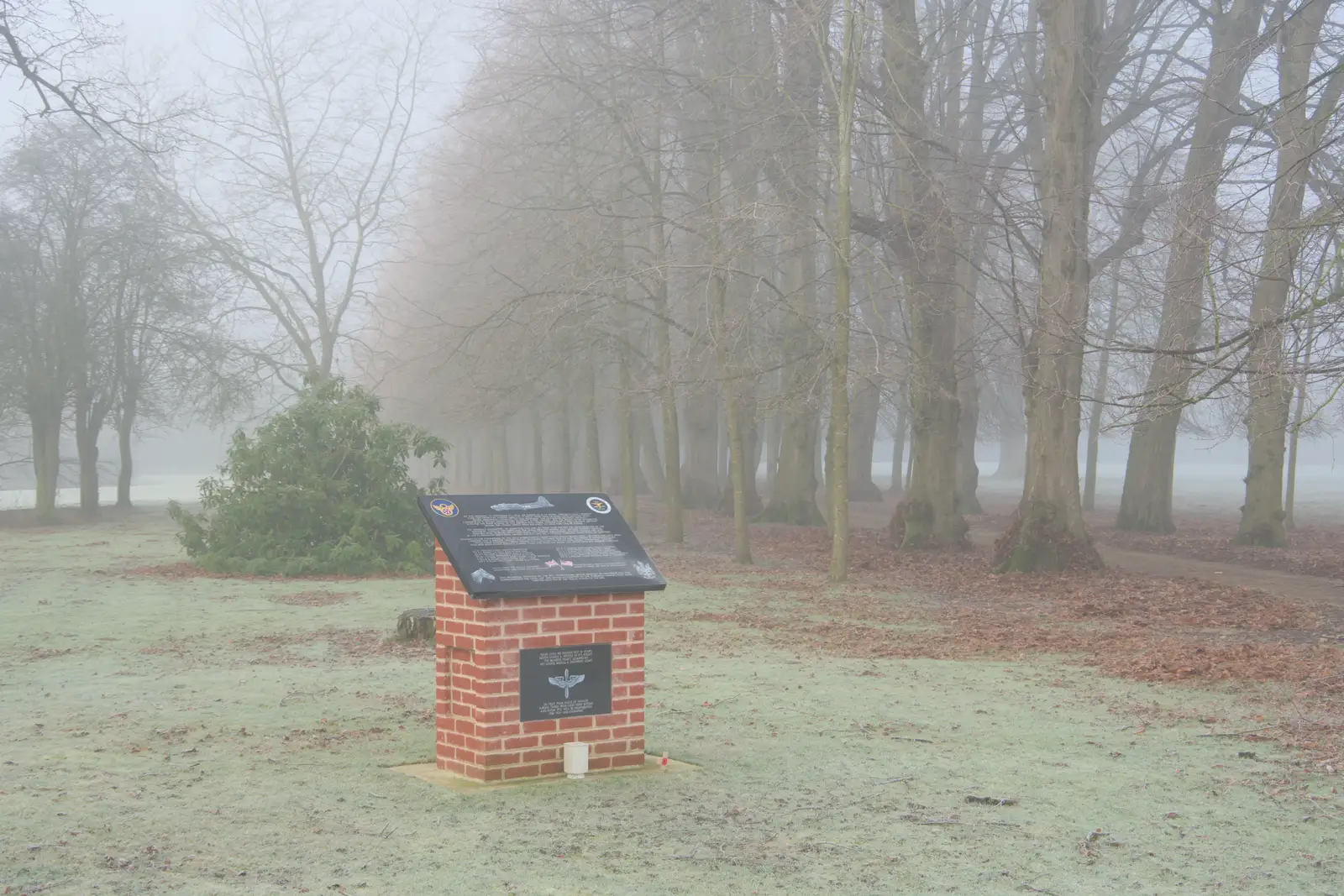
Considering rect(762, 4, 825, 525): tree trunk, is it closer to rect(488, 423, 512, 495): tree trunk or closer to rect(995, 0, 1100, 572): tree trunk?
rect(995, 0, 1100, 572): tree trunk

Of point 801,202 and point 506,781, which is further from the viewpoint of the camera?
point 801,202

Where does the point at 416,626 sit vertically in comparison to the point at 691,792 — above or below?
above

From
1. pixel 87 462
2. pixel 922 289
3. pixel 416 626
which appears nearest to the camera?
pixel 416 626

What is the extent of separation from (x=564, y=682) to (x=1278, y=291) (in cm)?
1914

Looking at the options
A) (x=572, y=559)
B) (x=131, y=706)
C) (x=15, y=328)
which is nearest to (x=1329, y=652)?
(x=572, y=559)

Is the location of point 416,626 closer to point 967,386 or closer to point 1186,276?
point 1186,276

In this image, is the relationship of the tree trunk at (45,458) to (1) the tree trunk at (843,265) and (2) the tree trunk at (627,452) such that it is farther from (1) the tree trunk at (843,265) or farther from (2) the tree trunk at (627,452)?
(1) the tree trunk at (843,265)

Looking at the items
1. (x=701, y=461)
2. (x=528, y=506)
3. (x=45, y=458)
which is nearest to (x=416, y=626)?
(x=528, y=506)

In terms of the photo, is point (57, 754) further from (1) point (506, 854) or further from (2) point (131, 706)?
(1) point (506, 854)

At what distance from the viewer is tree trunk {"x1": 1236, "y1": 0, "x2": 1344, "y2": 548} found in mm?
10459

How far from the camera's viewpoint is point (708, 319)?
63.5ft

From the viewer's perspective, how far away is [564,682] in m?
7.77

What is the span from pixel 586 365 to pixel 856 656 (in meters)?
17.2

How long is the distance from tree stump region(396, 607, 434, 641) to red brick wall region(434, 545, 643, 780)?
6.01 m
